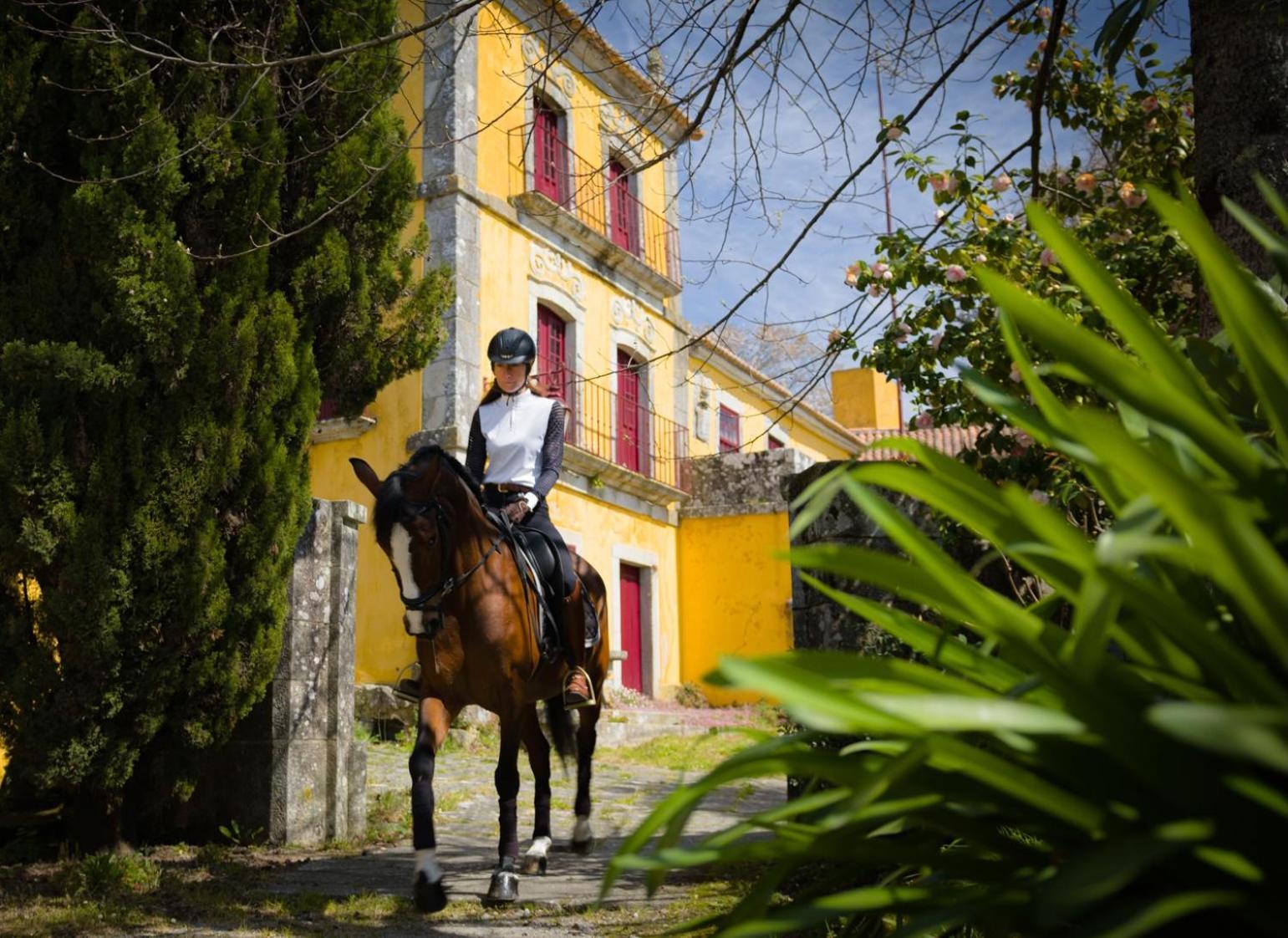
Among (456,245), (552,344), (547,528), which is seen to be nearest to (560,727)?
(547,528)

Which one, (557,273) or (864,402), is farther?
(864,402)

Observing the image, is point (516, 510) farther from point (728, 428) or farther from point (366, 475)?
point (728, 428)

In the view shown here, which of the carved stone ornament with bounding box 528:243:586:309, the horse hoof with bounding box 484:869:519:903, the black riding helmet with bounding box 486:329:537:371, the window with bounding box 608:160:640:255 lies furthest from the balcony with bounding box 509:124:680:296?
the horse hoof with bounding box 484:869:519:903

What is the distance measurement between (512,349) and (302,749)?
8.93ft

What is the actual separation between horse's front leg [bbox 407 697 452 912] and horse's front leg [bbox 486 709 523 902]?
1.03 feet

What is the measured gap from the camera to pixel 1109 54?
3881mm

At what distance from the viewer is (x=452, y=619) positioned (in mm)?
5492

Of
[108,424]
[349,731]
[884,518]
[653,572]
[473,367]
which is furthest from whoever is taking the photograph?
[653,572]

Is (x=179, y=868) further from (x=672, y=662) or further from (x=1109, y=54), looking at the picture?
(x=672, y=662)

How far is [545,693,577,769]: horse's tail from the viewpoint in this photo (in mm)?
6953

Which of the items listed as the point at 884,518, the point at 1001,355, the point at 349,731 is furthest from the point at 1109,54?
the point at 349,731

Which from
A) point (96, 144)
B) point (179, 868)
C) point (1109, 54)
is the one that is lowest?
point (179, 868)

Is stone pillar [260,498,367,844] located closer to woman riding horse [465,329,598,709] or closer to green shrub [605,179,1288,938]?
woman riding horse [465,329,598,709]

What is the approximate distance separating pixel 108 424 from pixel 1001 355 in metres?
4.64
